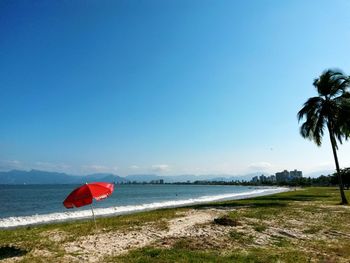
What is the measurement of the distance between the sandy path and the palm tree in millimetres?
20259

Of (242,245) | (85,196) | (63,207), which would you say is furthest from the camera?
(63,207)

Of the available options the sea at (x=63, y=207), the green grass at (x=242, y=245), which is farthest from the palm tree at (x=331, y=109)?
the sea at (x=63, y=207)

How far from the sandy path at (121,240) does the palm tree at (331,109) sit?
20259mm

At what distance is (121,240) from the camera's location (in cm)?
1370

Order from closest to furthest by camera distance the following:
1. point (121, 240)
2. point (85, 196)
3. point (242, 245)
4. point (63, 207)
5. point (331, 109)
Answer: point (242, 245), point (85, 196), point (121, 240), point (331, 109), point (63, 207)

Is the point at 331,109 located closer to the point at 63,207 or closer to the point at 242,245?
the point at 242,245

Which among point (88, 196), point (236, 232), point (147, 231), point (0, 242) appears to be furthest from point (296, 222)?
point (0, 242)

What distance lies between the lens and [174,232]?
50.5 feet

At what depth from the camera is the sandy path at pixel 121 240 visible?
37.9ft

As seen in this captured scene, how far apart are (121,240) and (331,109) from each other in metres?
25.3

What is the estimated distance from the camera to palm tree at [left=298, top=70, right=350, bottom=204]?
1202 inches

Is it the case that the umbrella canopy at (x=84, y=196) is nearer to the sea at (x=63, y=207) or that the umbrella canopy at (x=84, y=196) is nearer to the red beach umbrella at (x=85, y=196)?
the red beach umbrella at (x=85, y=196)

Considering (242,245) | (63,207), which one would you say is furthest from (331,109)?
(63,207)

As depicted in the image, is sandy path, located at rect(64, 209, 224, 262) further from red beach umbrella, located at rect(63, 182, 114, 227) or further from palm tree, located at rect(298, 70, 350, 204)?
palm tree, located at rect(298, 70, 350, 204)
